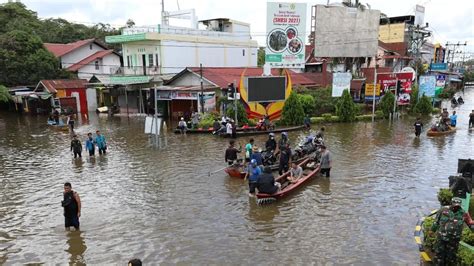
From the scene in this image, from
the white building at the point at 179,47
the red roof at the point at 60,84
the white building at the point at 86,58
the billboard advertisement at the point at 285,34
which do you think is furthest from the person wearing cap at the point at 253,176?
the white building at the point at 86,58

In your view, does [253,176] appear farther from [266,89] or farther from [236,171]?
[266,89]

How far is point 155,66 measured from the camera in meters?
37.2

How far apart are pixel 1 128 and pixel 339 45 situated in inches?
1390

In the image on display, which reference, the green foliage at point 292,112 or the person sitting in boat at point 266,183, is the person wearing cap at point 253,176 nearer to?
the person sitting in boat at point 266,183

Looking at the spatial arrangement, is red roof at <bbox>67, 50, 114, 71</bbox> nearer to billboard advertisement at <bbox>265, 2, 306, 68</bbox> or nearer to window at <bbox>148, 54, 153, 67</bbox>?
window at <bbox>148, 54, 153, 67</bbox>

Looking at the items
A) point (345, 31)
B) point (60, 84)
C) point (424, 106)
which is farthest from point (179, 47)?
point (424, 106)

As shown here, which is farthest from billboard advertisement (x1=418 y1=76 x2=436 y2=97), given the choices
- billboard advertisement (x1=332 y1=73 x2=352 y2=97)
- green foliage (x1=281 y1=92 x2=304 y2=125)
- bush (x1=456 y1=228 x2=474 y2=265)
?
bush (x1=456 y1=228 x2=474 y2=265)

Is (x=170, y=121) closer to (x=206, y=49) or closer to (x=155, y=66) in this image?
(x=155, y=66)

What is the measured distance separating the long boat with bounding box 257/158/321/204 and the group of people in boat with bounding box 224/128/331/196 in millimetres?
131

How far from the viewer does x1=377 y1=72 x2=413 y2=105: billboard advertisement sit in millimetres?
34150

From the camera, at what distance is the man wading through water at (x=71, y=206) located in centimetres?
946

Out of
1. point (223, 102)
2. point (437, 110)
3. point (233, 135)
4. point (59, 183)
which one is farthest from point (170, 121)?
point (437, 110)

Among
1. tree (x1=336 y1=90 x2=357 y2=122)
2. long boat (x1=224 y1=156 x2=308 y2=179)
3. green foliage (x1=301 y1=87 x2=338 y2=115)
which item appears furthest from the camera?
green foliage (x1=301 y1=87 x2=338 y2=115)

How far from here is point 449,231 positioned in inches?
287
